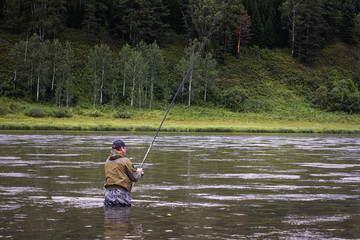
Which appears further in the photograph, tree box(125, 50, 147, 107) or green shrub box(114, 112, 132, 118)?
tree box(125, 50, 147, 107)

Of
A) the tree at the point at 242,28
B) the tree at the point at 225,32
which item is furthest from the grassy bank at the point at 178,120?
the tree at the point at 242,28

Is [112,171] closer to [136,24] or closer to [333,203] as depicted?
[333,203]

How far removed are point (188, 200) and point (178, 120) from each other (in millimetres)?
51671

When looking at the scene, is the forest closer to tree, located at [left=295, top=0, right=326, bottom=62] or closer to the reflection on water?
tree, located at [left=295, top=0, right=326, bottom=62]

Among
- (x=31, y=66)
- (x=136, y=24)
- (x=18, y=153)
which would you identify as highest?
(x=136, y=24)

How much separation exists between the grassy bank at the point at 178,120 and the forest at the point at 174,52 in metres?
5.66

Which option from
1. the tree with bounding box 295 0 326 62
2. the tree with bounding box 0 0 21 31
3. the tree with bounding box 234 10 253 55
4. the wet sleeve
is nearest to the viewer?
the wet sleeve

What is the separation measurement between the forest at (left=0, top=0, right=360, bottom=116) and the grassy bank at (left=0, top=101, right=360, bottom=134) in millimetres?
5661

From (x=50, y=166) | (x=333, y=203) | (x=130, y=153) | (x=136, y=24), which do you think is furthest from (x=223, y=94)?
(x=333, y=203)

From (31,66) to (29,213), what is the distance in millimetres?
65401

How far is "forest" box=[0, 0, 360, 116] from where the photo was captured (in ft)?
244

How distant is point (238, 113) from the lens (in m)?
74.6

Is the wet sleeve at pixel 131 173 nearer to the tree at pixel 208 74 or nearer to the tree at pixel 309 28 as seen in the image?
the tree at pixel 208 74

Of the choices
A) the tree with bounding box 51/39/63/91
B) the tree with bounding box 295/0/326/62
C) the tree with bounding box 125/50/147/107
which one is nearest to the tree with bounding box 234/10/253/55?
the tree with bounding box 295/0/326/62
